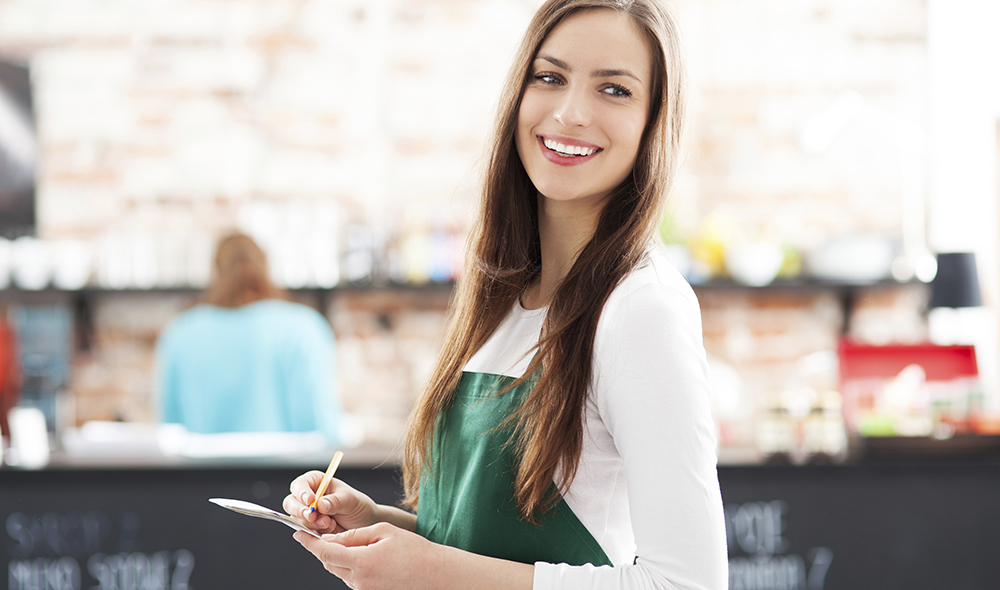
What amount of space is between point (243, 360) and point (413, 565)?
2407 mm

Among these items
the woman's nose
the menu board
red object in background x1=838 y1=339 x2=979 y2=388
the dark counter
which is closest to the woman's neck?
the woman's nose

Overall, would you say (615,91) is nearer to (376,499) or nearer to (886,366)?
(376,499)

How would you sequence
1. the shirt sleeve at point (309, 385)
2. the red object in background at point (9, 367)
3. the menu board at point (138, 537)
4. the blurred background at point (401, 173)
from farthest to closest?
the blurred background at point (401, 173) < the red object in background at point (9, 367) < the shirt sleeve at point (309, 385) < the menu board at point (138, 537)

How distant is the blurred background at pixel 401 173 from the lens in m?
4.50

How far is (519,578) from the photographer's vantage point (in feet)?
3.28

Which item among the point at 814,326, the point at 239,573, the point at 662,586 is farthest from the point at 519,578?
the point at 814,326

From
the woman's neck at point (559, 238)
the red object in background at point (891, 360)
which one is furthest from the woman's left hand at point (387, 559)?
the red object in background at point (891, 360)

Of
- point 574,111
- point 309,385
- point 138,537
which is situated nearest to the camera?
point 574,111

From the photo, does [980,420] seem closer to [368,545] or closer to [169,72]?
[368,545]

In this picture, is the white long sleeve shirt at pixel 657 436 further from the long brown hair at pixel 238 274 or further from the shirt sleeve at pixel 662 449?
the long brown hair at pixel 238 274

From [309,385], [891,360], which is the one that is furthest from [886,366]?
[309,385]

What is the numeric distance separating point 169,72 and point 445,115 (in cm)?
143

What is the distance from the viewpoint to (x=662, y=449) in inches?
36.6

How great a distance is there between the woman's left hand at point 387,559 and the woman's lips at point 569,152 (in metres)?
0.49
